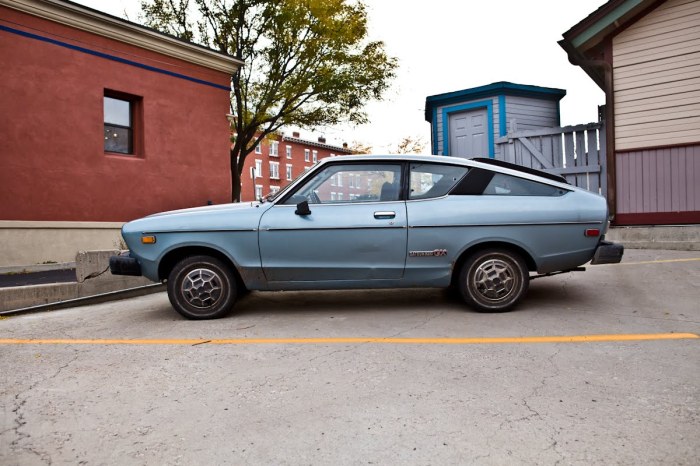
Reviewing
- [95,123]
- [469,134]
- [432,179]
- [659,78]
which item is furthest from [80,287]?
[469,134]

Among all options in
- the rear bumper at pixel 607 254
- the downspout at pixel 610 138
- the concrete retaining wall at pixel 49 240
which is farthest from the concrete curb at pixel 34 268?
the downspout at pixel 610 138

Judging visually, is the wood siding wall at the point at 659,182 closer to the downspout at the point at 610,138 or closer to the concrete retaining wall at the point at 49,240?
the downspout at the point at 610,138

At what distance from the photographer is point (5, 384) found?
10.1ft

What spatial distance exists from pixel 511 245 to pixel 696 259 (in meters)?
4.84

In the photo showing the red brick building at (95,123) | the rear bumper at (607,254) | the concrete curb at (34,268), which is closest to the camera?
the rear bumper at (607,254)

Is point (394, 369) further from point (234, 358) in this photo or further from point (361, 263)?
point (361, 263)

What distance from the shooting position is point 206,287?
15.8 ft

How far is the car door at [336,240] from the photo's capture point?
15.5ft

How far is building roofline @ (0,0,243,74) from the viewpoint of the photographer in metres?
9.75

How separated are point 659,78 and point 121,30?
11.9 meters

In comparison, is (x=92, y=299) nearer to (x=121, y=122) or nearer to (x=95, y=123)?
(x=95, y=123)

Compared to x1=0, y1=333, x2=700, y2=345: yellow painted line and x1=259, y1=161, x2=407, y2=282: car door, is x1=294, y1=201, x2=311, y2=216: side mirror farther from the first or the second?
x1=0, y1=333, x2=700, y2=345: yellow painted line

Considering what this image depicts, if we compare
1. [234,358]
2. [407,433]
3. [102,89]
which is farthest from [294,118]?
[407,433]

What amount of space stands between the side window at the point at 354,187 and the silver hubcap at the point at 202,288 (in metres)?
1.08
